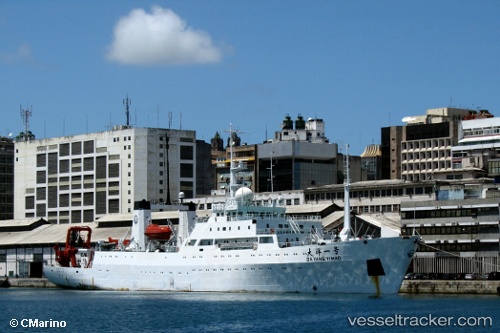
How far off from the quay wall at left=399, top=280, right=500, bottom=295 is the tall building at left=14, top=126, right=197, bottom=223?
68558mm

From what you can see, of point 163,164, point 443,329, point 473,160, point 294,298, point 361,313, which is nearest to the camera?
point 443,329

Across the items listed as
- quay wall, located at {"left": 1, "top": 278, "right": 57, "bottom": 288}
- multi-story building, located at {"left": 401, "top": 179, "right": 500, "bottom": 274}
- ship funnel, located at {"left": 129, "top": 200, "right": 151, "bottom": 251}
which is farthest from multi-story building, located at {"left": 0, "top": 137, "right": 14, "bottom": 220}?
multi-story building, located at {"left": 401, "top": 179, "right": 500, "bottom": 274}

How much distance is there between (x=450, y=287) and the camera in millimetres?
79688

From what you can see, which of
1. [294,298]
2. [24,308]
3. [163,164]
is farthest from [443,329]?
[163,164]

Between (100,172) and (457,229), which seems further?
(100,172)

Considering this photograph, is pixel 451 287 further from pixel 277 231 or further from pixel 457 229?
pixel 277 231

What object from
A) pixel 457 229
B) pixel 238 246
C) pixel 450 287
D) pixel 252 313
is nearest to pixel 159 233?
pixel 238 246

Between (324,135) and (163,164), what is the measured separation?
2560cm

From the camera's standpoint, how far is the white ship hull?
75875 millimetres

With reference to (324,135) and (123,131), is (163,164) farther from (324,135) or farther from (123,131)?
(324,135)

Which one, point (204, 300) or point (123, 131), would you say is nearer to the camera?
point (204, 300)

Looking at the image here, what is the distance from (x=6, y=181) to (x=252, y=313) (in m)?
114

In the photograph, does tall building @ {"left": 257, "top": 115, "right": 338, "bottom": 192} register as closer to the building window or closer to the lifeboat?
the building window

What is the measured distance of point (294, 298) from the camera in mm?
74250
